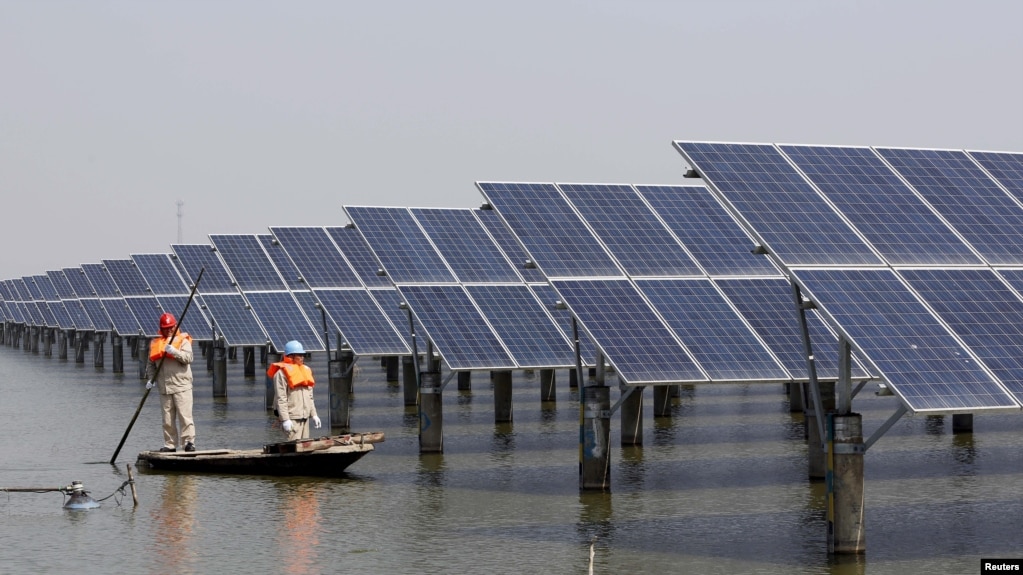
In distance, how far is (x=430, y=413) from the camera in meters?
29.6

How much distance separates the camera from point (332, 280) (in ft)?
134

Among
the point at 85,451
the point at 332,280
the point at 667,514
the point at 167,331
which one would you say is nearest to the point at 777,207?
the point at 667,514

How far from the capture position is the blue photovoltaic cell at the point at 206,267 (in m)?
56.7

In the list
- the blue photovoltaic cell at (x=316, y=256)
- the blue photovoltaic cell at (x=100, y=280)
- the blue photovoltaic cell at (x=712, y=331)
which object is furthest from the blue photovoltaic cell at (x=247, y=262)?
the blue photovoltaic cell at (x=100, y=280)

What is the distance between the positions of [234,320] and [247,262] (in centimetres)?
216

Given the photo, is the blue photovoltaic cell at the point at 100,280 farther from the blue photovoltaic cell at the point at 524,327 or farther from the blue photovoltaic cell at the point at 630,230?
the blue photovoltaic cell at the point at 630,230

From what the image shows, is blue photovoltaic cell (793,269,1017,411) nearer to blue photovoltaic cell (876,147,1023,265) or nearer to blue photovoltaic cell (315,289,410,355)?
blue photovoltaic cell (876,147,1023,265)

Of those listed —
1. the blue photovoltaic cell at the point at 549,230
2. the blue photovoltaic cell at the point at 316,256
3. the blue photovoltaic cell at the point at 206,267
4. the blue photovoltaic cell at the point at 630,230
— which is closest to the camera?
the blue photovoltaic cell at the point at 549,230

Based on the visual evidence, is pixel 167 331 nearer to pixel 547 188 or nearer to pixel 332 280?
pixel 547 188

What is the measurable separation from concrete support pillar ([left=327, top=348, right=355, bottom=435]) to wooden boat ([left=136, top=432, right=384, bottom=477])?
8.83 metres

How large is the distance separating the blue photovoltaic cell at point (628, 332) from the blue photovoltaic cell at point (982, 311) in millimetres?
5214

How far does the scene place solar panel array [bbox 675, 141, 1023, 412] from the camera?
17.3 meters

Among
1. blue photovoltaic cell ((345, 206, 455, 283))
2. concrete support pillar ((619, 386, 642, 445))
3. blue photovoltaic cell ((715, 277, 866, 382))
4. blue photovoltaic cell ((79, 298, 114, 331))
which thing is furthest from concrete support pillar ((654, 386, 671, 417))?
blue photovoltaic cell ((79, 298, 114, 331))

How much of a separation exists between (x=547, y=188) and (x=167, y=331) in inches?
329
